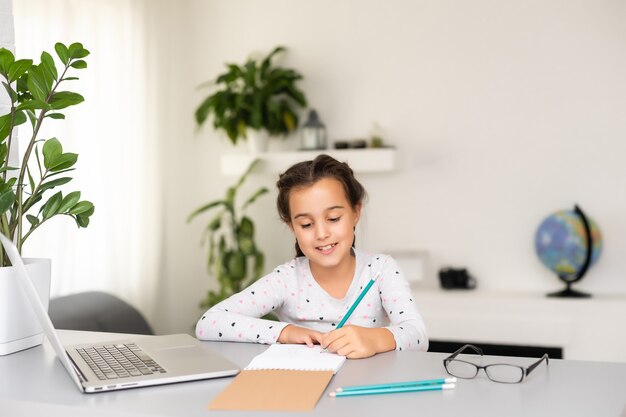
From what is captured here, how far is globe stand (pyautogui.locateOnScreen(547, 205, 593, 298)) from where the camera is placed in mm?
3324

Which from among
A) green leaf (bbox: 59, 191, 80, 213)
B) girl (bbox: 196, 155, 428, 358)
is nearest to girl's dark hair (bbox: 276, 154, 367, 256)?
girl (bbox: 196, 155, 428, 358)

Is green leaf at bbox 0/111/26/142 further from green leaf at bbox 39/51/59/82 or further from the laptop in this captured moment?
the laptop

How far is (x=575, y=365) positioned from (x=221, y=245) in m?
2.76

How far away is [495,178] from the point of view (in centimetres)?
362

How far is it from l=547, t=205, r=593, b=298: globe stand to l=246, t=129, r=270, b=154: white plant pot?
161cm

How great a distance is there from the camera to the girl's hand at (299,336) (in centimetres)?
154

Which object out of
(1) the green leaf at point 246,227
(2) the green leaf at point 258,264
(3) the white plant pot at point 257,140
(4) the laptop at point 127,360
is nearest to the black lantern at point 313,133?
(3) the white plant pot at point 257,140

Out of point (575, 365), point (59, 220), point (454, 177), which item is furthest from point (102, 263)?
point (575, 365)

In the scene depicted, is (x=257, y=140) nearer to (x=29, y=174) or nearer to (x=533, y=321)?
(x=533, y=321)

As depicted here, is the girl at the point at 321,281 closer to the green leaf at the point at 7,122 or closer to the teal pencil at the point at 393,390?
the teal pencil at the point at 393,390

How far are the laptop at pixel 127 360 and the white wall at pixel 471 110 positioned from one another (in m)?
2.31

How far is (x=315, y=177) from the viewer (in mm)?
1848

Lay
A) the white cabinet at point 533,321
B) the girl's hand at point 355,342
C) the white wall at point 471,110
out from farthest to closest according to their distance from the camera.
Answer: the white wall at point 471,110, the white cabinet at point 533,321, the girl's hand at point 355,342

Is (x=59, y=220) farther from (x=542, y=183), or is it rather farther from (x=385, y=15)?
(x=542, y=183)
